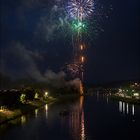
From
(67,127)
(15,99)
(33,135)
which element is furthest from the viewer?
(15,99)

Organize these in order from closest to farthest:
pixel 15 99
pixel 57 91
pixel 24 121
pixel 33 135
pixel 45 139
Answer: pixel 45 139
pixel 33 135
pixel 24 121
pixel 15 99
pixel 57 91

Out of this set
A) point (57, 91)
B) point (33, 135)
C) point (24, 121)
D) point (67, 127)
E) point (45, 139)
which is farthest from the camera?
point (57, 91)

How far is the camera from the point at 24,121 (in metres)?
70.3

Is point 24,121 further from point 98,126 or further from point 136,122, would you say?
point 136,122

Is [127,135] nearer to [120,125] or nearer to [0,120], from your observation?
[120,125]

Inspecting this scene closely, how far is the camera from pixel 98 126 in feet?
213

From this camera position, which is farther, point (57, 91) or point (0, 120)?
point (57, 91)

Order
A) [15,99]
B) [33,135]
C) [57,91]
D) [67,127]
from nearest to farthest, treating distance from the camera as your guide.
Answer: [33,135] → [67,127] → [15,99] → [57,91]

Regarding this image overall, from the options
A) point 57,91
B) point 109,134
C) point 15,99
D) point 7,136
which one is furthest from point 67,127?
point 57,91

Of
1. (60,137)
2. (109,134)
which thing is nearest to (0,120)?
(60,137)

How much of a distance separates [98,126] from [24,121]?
15.3 metres

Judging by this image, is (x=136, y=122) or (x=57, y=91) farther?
(x=57, y=91)

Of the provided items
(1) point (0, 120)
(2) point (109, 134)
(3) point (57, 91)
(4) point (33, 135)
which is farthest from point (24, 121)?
(3) point (57, 91)

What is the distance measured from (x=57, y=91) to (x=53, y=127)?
115676 millimetres
